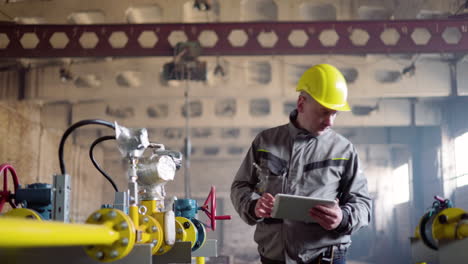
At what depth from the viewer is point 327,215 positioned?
288 centimetres

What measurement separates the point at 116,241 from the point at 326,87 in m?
1.47

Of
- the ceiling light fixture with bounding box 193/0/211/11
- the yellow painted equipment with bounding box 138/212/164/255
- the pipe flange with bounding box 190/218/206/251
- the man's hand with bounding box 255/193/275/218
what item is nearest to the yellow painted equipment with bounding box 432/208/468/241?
the man's hand with bounding box 255/193/275/218

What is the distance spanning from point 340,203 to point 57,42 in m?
9.66

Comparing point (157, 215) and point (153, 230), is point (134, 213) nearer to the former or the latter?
point (153, 230)

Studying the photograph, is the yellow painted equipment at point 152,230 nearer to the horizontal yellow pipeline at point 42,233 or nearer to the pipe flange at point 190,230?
the horizontal yellow pipeline at point 42,233

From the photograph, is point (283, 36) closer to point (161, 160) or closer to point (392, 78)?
point (392, 78)

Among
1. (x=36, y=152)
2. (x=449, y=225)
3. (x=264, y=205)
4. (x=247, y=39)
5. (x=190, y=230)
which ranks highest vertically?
(x=247, y=39)

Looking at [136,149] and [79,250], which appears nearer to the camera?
[79,250]

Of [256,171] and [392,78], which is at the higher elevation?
[392,78]

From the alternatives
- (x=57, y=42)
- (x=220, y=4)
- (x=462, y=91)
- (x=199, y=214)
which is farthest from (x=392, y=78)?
(x=199, y=214)

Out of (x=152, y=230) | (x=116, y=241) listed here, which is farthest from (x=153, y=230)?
(x=116, y=241)

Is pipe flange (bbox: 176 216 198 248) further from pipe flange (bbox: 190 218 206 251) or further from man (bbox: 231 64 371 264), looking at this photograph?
man (bbox: 231 64 371 264)

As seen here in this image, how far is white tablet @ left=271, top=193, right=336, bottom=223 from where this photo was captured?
279 centimetres

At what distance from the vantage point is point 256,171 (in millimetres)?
3244
